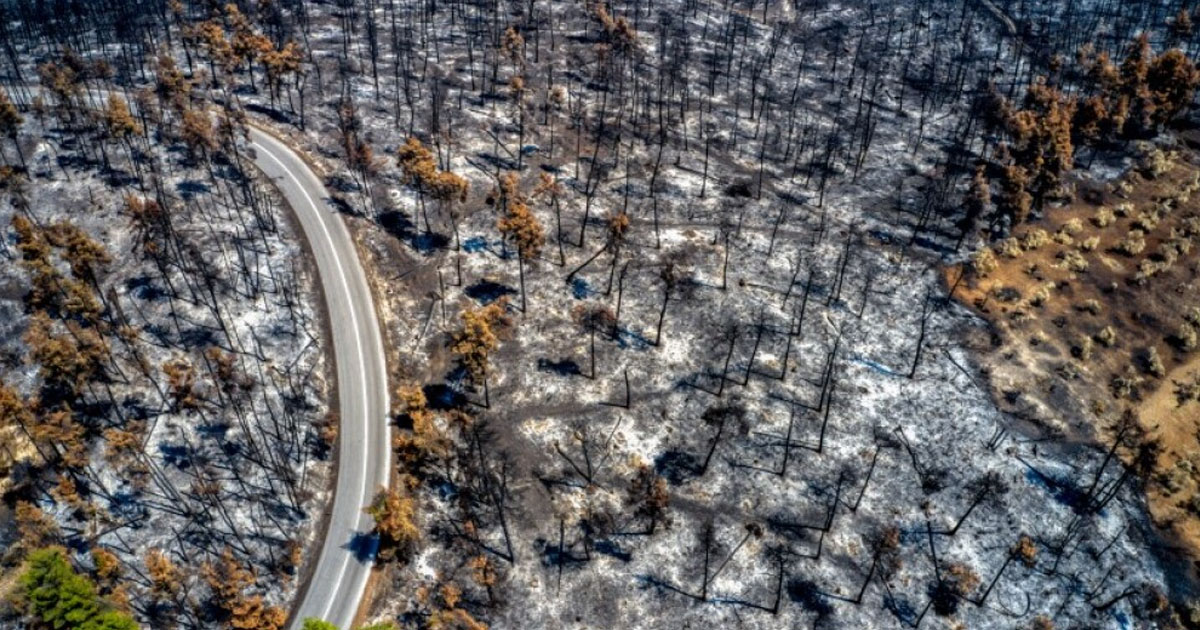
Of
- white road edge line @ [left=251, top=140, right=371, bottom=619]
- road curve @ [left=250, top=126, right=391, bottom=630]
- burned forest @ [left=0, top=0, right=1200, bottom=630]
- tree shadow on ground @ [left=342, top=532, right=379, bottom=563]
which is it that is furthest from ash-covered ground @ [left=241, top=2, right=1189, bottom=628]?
white road edge line @ [left=251, top=140, right=371, bottom=619]

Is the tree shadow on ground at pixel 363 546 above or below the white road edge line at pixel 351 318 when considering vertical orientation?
below

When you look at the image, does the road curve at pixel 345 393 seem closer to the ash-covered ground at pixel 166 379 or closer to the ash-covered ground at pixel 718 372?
the ash-covered ground at pixel 166 379

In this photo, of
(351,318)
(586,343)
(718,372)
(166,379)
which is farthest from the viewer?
(351,318)

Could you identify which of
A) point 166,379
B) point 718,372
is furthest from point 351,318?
point 718,372

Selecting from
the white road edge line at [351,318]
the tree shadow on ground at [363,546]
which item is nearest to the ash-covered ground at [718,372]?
the tree shadow on ground at [363,546]

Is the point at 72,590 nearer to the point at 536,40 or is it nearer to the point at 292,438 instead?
the point at 292,438

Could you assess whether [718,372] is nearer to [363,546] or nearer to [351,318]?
[363,546]

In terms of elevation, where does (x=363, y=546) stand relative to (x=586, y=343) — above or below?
below

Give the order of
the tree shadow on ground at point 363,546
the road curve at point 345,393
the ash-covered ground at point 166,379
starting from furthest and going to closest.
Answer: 1. the ash-covered ground at point 166,379
2. the tree shadow on ground at point 363,546
3. the road curve at point 345,393
